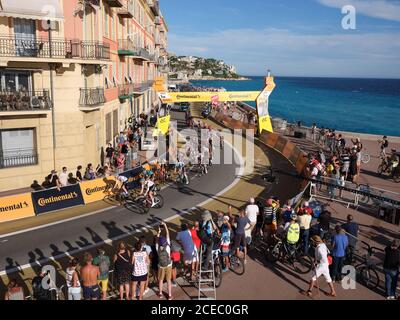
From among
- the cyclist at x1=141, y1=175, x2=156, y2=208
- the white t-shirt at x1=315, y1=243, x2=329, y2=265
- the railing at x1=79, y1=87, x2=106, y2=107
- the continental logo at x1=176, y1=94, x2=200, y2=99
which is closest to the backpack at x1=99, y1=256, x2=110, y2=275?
the white t-shirt at x1=315, y1=243, x2=329, y2=265

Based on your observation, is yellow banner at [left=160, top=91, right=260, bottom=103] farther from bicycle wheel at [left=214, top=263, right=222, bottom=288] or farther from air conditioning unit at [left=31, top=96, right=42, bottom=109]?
bicycle wheel at [left=214, top=263, right=222, bottom=288]

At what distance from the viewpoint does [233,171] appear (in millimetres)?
25500

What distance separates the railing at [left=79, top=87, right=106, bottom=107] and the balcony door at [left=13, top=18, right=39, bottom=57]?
315 centimetres

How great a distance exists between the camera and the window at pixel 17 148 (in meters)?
19.8

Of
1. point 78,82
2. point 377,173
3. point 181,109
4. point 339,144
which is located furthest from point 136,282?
point 181,109

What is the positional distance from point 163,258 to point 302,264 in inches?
178

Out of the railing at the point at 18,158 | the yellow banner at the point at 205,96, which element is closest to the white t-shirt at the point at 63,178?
the railing at the point at 18,158

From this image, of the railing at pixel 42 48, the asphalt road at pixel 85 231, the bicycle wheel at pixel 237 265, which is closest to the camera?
the bicycle wheel at pixel 237 265

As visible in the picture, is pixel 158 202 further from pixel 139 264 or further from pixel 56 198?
pixel 139 264

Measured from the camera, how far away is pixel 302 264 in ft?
39.7

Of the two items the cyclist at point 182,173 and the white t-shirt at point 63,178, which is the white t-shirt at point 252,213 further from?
the white t-shirt at point 63,178

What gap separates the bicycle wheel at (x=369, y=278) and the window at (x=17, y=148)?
1640 cm
